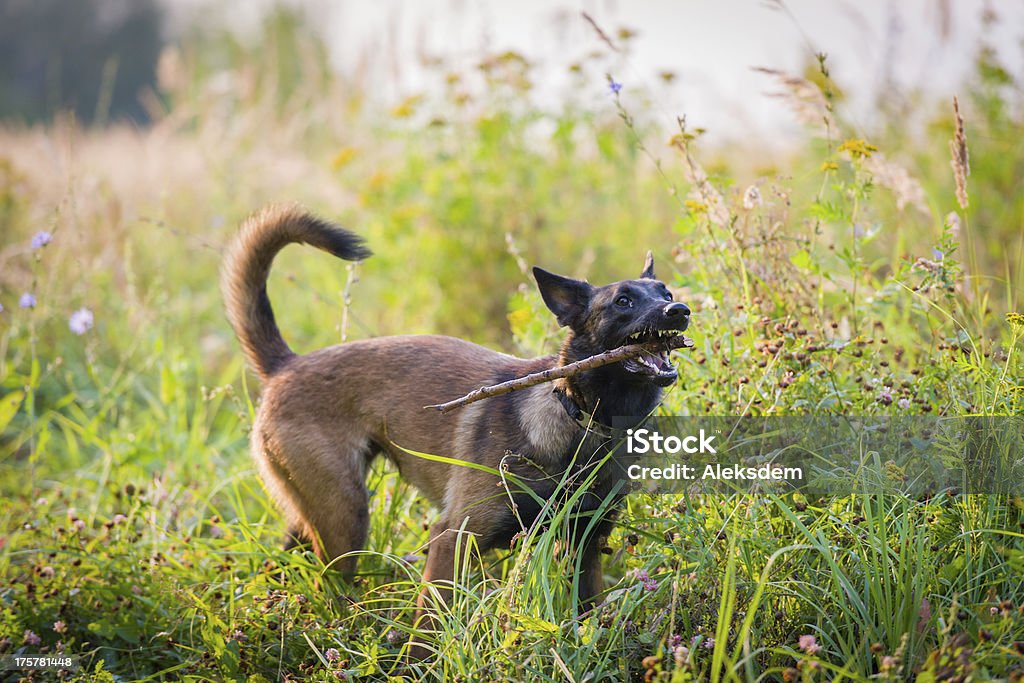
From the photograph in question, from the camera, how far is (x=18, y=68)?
2659cm

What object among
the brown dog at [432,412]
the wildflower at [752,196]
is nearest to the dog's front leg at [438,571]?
the brown dog at [432,412]

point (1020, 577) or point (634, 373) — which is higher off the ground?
point (634, 373)

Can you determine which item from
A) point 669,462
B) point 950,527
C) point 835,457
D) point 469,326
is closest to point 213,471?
point 469,326

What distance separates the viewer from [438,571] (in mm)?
2859

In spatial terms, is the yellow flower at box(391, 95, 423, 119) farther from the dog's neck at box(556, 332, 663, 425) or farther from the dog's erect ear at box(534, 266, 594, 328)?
the dog's neck at box(556, 332, 663, 425)

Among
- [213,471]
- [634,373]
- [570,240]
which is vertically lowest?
[213,471]

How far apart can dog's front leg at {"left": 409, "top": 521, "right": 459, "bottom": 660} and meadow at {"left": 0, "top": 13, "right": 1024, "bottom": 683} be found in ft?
0.25

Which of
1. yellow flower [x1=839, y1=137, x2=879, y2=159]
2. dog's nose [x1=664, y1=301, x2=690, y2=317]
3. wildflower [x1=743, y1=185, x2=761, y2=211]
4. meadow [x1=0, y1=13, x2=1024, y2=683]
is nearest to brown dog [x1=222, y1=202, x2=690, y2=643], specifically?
dog's nose [x1=664, y1=301, x2=690, y2=317]

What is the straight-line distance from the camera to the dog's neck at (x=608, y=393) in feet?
9.46

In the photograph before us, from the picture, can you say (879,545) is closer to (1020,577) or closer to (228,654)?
(1020,577)

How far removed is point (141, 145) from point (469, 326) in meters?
5.82

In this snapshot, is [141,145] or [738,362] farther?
[141,145]

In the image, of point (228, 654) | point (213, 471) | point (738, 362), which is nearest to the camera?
point (228, 654)

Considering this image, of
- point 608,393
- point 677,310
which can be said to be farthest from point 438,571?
point 677,310
